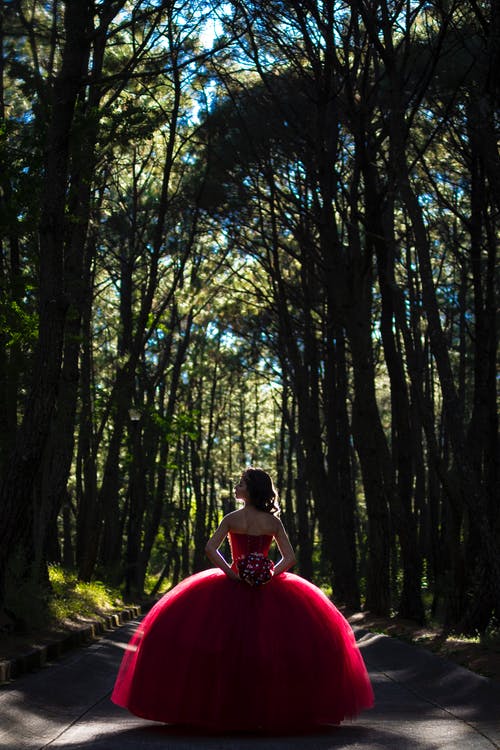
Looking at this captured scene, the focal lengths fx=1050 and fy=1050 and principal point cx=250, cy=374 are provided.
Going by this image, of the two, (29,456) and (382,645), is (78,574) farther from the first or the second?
(29,456)

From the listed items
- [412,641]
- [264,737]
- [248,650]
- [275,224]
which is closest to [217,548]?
[248,650]

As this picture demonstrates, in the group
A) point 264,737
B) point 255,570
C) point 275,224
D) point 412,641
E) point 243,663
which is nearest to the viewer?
point 264,737

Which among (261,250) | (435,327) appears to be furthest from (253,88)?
(435,327)

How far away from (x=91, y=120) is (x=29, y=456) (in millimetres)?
6099

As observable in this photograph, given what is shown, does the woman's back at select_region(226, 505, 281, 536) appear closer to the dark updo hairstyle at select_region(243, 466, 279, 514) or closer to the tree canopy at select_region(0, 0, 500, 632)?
the dark updo hairstyle at select_region(243, 466, 279, 514)

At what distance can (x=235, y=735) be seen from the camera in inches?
244

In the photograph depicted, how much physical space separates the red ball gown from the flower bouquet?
0.06m

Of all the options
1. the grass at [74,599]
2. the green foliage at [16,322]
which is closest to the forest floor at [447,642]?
the grass at [74,599]

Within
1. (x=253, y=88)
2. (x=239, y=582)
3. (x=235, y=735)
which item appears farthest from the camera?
(x=253, y=88)

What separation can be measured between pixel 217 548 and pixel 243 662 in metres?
0.83

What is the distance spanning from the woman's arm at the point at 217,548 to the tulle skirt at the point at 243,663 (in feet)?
0.19

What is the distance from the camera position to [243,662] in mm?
6238

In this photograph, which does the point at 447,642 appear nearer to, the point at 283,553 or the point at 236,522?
the point at 283,553

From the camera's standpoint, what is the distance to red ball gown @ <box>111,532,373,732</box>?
6.18m
